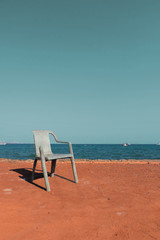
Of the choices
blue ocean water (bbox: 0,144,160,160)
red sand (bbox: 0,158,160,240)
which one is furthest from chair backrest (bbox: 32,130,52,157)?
blue ocean water (bbox: 0,144,160,160)

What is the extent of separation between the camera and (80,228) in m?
2.35

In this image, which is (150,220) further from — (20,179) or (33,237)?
(20,179)

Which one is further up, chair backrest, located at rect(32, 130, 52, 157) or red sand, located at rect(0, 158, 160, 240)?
chair backrest, located at rect(32, 130, 52, 157)

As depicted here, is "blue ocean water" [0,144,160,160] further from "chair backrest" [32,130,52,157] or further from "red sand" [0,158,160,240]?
"red sand" [0,158,160,240]

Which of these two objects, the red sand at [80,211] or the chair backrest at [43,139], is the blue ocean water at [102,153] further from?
the red sand at [80,211]

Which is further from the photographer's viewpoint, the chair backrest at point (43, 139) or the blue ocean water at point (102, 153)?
the blue ocean water at point (102, 153)

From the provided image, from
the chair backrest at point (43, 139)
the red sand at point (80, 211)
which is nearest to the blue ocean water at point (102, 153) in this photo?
the chair backrest at point (43, 139)

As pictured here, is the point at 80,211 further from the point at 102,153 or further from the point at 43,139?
the point at 102,153

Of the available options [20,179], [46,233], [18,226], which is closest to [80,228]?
[46,233]

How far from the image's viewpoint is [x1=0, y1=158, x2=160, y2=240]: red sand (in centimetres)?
223

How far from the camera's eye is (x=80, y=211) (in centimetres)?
288

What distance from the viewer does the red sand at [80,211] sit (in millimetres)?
2227

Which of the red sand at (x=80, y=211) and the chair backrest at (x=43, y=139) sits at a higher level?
the chair backrest at (x=43, y=139)

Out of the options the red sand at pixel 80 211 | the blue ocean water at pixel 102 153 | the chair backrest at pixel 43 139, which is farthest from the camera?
the blue ocean water at pixel 102 153
